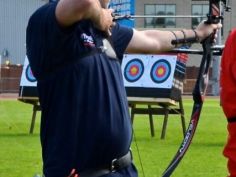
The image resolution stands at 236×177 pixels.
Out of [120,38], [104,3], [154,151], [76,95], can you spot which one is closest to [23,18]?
[154,151]

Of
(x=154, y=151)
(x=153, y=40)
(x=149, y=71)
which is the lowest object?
(x=154, y=151)

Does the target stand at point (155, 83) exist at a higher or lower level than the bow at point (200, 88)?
lower

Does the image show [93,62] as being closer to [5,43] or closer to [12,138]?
[12,138]

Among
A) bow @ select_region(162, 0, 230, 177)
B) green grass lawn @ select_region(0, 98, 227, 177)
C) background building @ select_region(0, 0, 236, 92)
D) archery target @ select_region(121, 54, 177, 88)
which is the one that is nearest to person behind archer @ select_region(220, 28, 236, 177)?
bow @ select_region(162, 0, 230, 177)

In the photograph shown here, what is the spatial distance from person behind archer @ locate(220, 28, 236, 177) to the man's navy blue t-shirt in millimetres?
442

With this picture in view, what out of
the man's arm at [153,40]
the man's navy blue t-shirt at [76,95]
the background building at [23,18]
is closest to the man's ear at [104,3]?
the man's navy blue t-shirt at [76,95]

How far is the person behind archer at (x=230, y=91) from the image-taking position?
10.7ft

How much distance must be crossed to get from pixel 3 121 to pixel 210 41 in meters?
15.2

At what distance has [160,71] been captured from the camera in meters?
13.9

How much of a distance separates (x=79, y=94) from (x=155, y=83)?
10.5 metres

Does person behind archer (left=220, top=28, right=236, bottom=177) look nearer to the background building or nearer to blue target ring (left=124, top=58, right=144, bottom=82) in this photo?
blue target ring (left=124, top=58, right=144, bottom=82)

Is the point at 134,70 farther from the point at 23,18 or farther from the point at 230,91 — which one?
the point at 23,18

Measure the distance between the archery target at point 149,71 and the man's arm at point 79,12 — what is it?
10323 mm

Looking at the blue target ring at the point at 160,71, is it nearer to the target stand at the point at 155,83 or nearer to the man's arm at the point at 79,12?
the target stand at the point at 155,83
